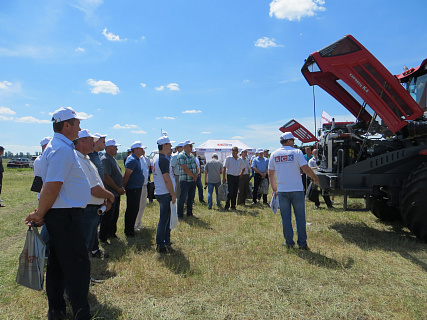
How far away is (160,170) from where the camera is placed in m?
4.90

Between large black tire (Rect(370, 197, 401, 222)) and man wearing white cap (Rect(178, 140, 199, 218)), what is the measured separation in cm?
441

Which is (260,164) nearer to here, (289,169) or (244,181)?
(244,181)

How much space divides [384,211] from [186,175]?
4.89 m

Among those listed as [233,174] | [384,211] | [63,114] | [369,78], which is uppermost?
[369,78]

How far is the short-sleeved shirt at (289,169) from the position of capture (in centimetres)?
502

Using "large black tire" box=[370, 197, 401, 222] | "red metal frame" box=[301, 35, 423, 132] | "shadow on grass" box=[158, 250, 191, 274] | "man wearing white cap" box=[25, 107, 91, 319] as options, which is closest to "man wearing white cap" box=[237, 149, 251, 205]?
"large black tire" box=[370, 197, 401, 222]

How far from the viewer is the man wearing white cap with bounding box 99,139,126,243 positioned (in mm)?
5223

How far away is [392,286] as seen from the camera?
3.49 m

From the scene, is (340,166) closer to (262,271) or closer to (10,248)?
(262,271)

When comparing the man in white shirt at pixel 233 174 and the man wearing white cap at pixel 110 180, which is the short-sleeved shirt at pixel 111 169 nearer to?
the man wearing white cap at pixel 110 180

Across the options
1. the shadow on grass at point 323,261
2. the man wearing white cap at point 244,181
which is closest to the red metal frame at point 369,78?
the shadow on grass at point 323,261

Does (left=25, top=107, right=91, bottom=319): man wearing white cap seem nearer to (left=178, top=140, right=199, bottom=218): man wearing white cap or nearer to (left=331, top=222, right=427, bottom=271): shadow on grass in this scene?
→ (left=331, top=222, right=427, bottom=271): shadow on grass

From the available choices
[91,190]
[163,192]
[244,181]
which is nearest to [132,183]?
[163,192]

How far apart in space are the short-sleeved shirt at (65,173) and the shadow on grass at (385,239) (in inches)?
178
